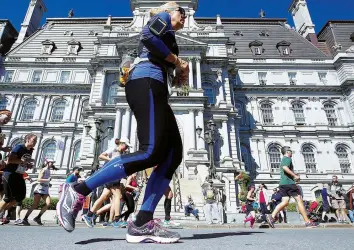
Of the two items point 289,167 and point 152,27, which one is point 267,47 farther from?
point 152,27

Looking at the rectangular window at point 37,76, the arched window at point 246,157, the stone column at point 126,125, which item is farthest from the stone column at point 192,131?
the rectangular window at point 37,76

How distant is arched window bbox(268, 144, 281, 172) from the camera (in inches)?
1064

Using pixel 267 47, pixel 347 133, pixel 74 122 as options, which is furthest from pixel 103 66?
pixel 347 133

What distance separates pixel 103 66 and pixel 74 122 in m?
7.40

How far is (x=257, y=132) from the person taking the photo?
2816 cm

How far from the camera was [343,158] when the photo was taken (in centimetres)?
2702

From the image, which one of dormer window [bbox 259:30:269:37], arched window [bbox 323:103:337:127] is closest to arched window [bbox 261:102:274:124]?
arched window [bbox 323:103:337:127]

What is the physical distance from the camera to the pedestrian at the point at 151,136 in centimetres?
246

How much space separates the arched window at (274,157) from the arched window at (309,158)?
2696 mm

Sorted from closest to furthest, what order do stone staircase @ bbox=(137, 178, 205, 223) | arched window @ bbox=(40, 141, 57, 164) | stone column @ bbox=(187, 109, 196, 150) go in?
1. stone staircase @ bbox=(137, 178, 205, 223)
2. stone column @ bbox=(187, 109, 196, 150)
3. arched window @ bbox=(40, 141, 57, 164)

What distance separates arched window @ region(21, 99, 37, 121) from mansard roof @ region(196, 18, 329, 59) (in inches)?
1003

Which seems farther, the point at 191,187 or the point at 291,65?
the point at 291,65

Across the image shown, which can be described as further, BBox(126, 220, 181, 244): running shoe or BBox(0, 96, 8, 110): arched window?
BBox(0, 96, 8, 110): arched window

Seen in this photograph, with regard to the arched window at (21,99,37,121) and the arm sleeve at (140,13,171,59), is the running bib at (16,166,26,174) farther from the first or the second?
the arched window at (21,99,37,121)
